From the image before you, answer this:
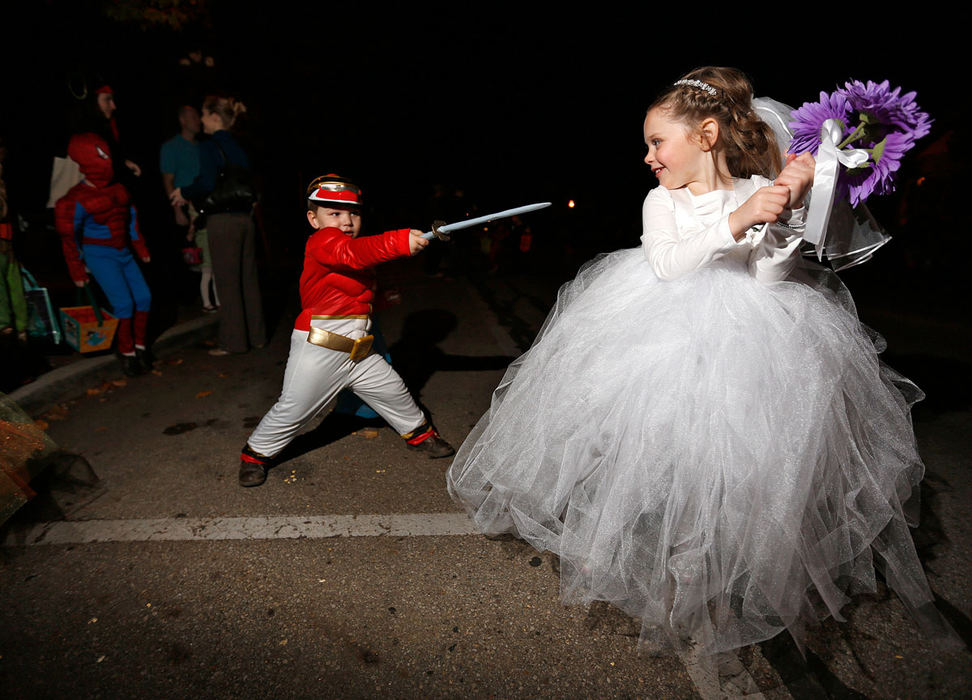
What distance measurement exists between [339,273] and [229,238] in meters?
3.27

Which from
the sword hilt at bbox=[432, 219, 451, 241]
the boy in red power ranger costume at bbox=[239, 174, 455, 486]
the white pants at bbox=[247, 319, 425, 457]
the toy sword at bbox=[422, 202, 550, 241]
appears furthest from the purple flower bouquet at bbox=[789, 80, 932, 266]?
the white pants at bbox=[247, 319, 425, 457]

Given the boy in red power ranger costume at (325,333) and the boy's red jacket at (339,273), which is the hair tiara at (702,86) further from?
the boy in red power ranger costume at (325,333)

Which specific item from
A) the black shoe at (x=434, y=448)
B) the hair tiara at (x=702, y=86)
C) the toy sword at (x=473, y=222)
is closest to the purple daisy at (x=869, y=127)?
the hair tiara at (x=702, y=86)

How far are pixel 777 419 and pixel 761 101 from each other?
138 cm

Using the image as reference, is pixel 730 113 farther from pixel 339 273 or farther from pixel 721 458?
pixel 339 273

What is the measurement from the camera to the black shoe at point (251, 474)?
3.27 meters

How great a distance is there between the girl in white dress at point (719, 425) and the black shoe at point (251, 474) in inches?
72.2

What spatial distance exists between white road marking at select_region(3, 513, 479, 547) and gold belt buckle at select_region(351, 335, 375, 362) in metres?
0.93

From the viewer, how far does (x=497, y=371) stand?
5.59 meters

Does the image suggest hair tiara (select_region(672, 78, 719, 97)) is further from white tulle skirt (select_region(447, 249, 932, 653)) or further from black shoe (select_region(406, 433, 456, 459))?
black shoe (select_region(406, 433, 456, 459))

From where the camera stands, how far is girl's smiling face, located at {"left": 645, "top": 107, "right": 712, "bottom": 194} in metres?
2.11

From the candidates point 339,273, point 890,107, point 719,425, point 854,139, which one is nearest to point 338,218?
point 339,273

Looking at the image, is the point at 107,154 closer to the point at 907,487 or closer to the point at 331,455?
the point at 331,455

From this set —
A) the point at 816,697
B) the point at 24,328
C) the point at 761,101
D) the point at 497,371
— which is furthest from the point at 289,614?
the point at 24,328
